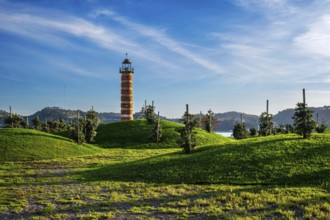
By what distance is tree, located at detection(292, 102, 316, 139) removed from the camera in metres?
41.2

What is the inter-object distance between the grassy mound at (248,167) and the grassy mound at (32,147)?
61.2 ft

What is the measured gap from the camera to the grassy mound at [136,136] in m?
73.0

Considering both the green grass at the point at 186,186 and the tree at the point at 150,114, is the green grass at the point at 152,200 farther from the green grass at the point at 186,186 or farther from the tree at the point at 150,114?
the tree at the point at 150,114

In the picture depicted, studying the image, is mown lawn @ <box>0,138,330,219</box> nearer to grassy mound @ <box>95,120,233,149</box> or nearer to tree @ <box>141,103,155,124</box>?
grassy mound @ <box>95,120,233,149</box>

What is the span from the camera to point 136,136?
78.3 m

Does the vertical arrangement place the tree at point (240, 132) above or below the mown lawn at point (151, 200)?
above

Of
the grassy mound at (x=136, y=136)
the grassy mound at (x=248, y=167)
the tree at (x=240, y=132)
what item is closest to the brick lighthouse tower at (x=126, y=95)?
the grassy mound at (x=136, y=136)

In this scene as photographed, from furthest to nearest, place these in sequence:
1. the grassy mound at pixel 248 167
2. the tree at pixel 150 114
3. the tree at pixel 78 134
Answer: the tree at pixel 150 114
the tree at pixel 78 134
the grassy mound at pixel 248 167

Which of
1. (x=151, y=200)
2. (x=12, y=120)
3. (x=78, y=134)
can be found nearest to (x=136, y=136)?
(x=78, y=134)

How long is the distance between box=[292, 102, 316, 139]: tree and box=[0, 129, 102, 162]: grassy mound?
121 feet

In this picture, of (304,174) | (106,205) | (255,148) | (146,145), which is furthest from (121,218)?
(146,145)

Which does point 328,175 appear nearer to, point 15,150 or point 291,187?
point 291,187

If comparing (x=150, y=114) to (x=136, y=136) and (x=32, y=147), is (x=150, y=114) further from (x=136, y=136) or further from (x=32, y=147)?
(x=32, y=147)

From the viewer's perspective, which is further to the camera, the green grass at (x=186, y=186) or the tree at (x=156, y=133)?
the tree at (x=156, y=133)
